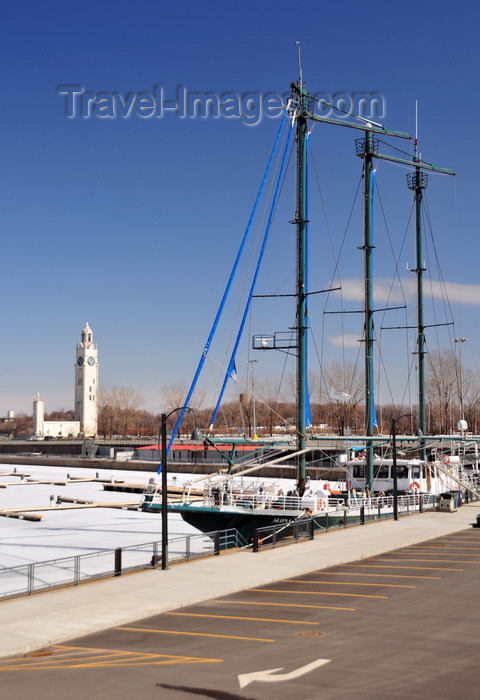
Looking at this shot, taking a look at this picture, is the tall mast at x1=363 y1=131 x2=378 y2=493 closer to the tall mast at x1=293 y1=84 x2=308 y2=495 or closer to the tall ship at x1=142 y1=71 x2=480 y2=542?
the tall ship at x1=142 y1=71 x2=480 y2=542

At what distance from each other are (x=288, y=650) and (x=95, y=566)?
692 inches

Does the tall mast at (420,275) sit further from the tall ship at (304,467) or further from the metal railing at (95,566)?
the metal railing at (95,566)

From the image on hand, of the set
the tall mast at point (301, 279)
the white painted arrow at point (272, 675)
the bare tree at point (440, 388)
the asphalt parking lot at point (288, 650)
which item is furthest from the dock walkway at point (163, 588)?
the bare tree at point (440, 388)

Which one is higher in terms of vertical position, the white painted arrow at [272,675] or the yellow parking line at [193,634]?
the white painted arrow at [272,675]

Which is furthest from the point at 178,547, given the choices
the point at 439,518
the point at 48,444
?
the point at 48,444

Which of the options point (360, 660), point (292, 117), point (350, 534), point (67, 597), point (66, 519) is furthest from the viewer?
point (66, 519)

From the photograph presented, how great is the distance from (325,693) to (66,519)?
142 feet

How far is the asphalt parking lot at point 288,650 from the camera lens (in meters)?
12.8

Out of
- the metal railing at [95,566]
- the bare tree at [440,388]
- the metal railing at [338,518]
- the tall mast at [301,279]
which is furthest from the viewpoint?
the bare tree at [440,388]

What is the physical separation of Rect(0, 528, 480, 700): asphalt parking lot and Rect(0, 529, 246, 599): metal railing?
4.62m

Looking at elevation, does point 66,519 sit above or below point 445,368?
below

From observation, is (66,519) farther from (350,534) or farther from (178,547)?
(350,534)

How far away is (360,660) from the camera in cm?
1423

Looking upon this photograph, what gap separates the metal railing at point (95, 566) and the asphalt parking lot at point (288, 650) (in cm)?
462
